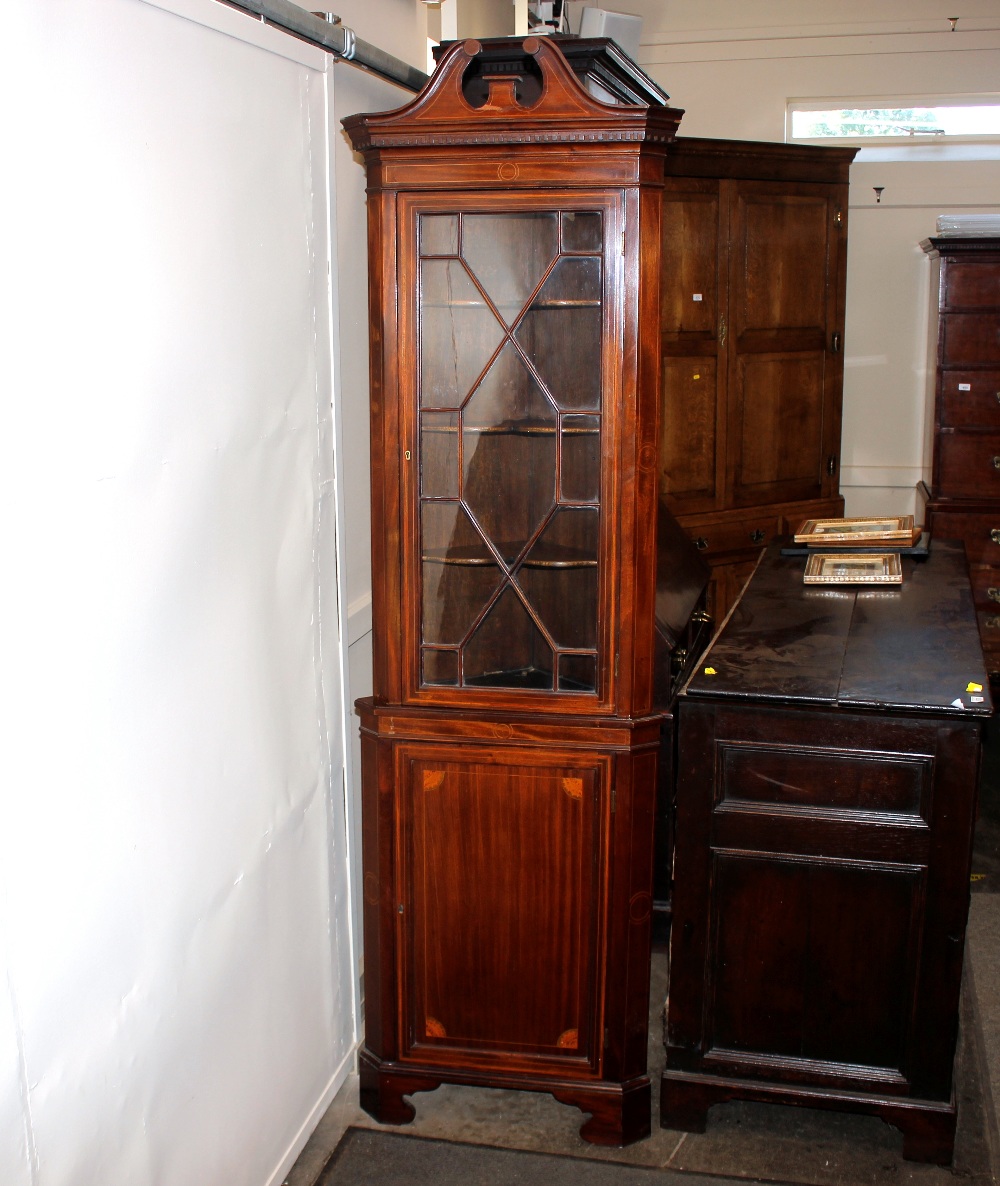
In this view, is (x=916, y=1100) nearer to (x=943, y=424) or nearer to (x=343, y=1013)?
(x=343, y=1013)

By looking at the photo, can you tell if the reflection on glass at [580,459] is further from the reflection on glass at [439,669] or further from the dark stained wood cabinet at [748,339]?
the dark stained wood cabinet at [748,339]

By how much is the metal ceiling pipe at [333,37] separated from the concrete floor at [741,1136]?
7.06 ft

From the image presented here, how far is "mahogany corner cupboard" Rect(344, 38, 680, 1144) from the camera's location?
2213 mm

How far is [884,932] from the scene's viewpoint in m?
2.43

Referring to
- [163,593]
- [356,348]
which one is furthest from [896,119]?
[163,593]

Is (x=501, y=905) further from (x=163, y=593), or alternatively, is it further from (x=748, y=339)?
(x=748, y=339)

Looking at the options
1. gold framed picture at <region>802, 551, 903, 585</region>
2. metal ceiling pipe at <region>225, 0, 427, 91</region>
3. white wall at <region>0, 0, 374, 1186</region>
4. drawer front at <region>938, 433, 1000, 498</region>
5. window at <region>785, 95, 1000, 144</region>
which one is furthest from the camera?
window at <region>785, 95, 1000, 144</region>

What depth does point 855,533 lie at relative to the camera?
373cm

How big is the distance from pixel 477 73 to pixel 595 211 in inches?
17.8

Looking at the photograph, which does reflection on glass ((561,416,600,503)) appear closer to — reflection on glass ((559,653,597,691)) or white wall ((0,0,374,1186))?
reflection on glass ((559,653,597,691))

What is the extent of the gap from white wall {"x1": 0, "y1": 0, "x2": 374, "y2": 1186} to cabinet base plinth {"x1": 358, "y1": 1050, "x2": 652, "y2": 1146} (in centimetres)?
16

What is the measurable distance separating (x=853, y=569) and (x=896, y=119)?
2.62 metres

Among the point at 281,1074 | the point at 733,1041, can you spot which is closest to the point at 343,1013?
the point at 281,1074

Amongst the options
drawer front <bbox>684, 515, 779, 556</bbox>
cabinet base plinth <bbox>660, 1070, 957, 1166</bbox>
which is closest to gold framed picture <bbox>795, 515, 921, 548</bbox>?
drawer front <bbox>684, 515, 779, 556</bbox>
